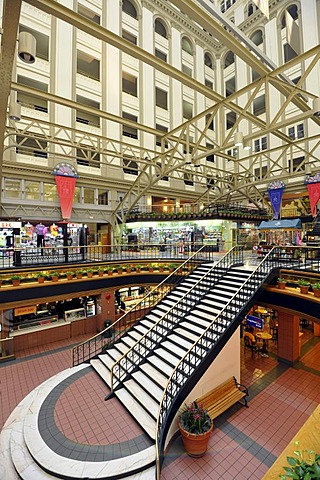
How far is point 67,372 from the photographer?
8188mm

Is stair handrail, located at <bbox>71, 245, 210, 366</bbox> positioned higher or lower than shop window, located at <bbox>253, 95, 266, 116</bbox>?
lower

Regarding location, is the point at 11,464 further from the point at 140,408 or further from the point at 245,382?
the point at 245,382

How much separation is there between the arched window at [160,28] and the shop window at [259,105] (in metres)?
10.4

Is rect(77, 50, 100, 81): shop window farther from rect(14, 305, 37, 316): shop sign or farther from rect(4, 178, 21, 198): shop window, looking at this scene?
rect(14, 305, 37, 316): shop sign

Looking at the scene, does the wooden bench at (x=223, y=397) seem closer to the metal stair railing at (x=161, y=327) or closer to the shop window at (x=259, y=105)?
the metal stair railing at (x=161, y=327)

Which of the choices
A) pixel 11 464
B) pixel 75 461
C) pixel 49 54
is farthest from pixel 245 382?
pixel 49 54

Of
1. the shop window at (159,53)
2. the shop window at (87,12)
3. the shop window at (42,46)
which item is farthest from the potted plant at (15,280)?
the shop window at (159,53)

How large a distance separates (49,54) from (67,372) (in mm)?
18712

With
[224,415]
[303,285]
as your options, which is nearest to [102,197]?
[303,285]

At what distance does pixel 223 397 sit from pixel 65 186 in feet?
44.3

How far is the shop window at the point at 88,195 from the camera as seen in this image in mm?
17200

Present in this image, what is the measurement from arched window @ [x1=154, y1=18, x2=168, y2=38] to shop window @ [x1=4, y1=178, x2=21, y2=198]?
61.7ft

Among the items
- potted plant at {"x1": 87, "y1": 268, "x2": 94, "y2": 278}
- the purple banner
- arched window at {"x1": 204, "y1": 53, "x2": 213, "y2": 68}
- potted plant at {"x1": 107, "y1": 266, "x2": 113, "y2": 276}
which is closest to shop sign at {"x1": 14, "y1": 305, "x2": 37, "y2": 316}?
potted plant at {"x1": 87, "y1": 268, "x2": 94, "y2": 278}

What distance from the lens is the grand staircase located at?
4.87m
